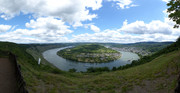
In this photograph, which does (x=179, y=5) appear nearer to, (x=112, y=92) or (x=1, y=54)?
(x=112, y=92)

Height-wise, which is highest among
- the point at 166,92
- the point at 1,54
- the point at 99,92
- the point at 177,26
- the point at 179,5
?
the point at 179,5

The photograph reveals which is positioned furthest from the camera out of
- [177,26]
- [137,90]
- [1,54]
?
[1,54]

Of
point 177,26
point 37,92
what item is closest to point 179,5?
point 177,26

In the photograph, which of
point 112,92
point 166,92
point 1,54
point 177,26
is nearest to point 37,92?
point 112,92

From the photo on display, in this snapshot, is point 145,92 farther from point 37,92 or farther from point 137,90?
point 37,92

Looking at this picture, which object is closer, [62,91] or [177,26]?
[62,91]

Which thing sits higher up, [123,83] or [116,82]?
[123,83]

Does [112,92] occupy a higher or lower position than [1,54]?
lower

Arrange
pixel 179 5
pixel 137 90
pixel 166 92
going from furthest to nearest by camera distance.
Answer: pixel 179 5, pixel 137 90, pixel 166 92

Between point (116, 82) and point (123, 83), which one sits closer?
point (123, 83)
